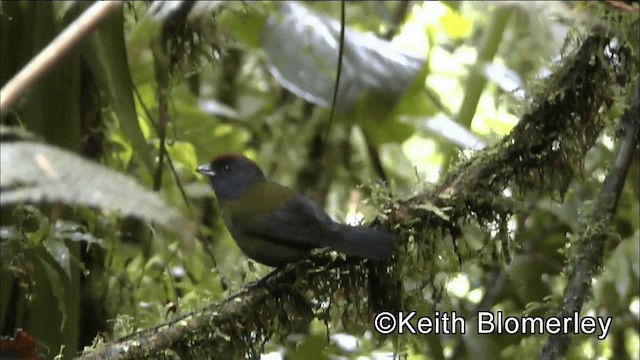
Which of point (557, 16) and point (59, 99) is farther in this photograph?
point (59, 99)

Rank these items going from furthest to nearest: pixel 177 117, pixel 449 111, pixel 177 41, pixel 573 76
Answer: pixel 449 111
pixel 177 117
pixel 177 41
pixel 573 76

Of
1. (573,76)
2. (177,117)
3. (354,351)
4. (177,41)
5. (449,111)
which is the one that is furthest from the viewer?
(449,111)

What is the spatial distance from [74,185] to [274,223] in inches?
41.2

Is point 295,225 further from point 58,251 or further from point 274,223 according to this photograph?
point 58,251

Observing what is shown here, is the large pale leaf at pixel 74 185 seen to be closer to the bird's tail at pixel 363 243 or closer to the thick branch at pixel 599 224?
the bird's tail at pixel 363 243

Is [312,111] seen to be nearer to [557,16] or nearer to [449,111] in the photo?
[449,111]

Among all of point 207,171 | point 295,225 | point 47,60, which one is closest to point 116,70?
point 207,171

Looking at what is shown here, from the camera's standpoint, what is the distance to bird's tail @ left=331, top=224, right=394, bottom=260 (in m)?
1.25

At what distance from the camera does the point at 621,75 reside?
1.48 metres

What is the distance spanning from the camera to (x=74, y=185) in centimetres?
43

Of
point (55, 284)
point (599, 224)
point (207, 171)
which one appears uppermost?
point (599, 224)

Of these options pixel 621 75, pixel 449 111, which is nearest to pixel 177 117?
pixel 449 111

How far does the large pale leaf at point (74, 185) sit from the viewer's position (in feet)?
1.38

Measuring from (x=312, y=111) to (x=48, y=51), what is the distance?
2.34 metres
